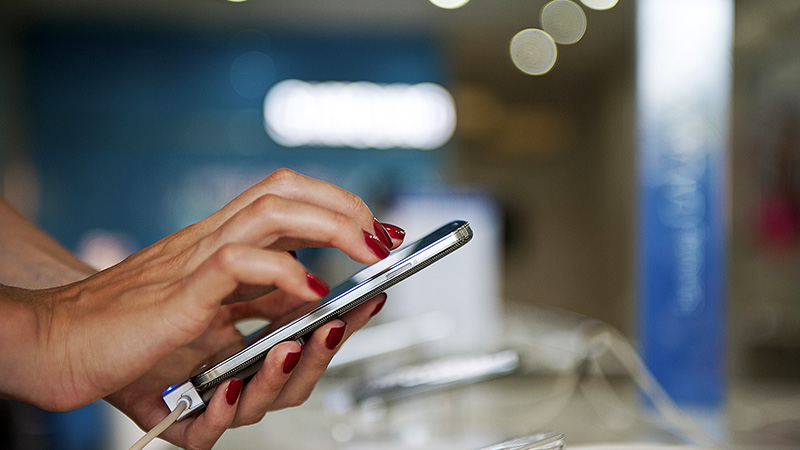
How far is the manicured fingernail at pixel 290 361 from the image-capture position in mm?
406

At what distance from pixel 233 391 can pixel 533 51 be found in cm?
454

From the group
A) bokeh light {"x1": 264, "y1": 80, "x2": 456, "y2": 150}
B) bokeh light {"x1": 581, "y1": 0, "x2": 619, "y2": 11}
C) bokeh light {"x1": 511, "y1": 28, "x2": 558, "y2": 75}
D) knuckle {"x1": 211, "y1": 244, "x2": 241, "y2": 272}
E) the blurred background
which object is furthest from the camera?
bokeh light {"x1": 511, "y1": 28, "x2": 558, "y2": 75}

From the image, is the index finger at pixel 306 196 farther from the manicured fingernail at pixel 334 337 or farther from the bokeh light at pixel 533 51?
the bokeh light at pixel 533 51

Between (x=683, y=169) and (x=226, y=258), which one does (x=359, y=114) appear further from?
(x=226, y=258)

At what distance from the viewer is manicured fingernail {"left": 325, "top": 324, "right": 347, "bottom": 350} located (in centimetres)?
42

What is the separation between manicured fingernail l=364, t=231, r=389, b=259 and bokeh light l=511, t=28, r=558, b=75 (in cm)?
376

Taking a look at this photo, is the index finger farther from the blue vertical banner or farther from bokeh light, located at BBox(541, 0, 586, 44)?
bokeh light, located at BBox(541, 0, 586, 44)

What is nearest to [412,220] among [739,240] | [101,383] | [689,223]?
[689,223]

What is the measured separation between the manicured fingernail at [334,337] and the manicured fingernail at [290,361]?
19 millimetres

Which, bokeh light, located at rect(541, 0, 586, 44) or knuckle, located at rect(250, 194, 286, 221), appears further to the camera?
bokeh light, located at rect(541, 0, 586, 44)

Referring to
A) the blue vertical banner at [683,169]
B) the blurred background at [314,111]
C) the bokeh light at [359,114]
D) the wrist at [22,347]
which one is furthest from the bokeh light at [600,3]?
the wrist at [22,347]

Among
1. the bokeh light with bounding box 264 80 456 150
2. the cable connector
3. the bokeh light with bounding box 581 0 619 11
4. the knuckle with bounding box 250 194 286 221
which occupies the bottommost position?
the cable connector

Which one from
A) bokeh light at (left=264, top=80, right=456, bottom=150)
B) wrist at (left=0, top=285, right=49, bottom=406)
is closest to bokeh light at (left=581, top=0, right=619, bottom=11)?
bokeh light at (left=264, top=80, right=456, bottom=150)

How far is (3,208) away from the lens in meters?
0.55
